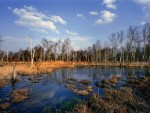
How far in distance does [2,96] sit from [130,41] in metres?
57.8

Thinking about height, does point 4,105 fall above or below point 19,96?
below

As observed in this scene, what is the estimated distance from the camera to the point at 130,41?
222 feet

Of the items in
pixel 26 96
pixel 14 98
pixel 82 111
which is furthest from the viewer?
pixel 26 96

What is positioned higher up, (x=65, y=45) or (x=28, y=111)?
(x=65, y=45)

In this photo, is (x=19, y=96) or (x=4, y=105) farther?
(x=19, y=96)

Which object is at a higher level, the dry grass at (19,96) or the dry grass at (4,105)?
the dry grass at (19,96)

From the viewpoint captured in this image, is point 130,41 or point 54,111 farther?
point 130,41

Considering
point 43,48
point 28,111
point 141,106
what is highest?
point 43,48

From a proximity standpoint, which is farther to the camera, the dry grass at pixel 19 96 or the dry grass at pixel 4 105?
the dry grass at pixel 19 96

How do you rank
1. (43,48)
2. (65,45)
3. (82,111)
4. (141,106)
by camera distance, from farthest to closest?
1. (65,45)
2. (43,48)
3. (141,106)
4. (82,111)

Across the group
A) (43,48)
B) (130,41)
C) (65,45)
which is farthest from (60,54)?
(130,41)

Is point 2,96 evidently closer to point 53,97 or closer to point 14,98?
point 14,98

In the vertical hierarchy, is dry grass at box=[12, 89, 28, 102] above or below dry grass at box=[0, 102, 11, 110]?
above

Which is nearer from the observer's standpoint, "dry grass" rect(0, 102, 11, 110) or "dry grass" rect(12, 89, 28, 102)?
"dry grass" rect(0, 102, 11, 110)
